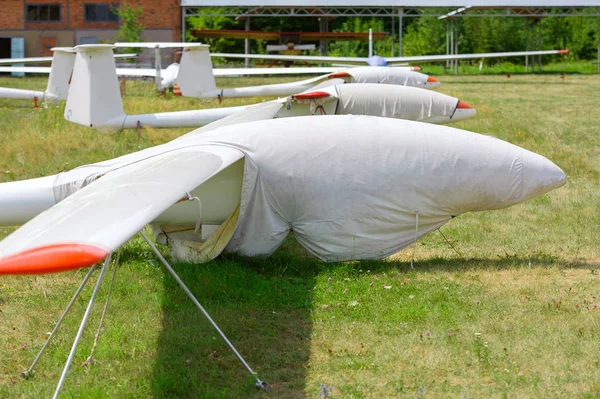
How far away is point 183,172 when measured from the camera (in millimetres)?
5836

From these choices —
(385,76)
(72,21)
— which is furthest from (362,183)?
(72,21)

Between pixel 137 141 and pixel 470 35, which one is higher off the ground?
pixel 470 35

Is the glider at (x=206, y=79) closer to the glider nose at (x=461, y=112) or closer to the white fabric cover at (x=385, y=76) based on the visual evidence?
the white fabric cover at (x=385, y=76)

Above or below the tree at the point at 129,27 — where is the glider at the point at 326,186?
below

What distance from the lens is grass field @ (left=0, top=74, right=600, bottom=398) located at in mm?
4898

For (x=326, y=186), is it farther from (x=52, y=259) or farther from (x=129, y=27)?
(x=129, y=27)

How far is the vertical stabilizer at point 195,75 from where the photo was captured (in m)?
20.8

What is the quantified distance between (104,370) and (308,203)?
9.14ft

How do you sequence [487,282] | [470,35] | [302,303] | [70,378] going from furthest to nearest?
[470,35], [487,282], [302,303], [70,378]

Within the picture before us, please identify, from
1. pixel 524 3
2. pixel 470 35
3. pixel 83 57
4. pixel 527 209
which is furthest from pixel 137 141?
pixel 470 35

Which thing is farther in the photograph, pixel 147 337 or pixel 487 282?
pixel 487 282

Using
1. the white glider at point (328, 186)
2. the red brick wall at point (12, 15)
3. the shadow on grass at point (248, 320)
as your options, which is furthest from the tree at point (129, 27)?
the shadow on grass at point (248, 320)

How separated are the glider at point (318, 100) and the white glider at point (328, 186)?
17.3 feet

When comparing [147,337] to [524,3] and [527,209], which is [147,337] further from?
[524,3]
